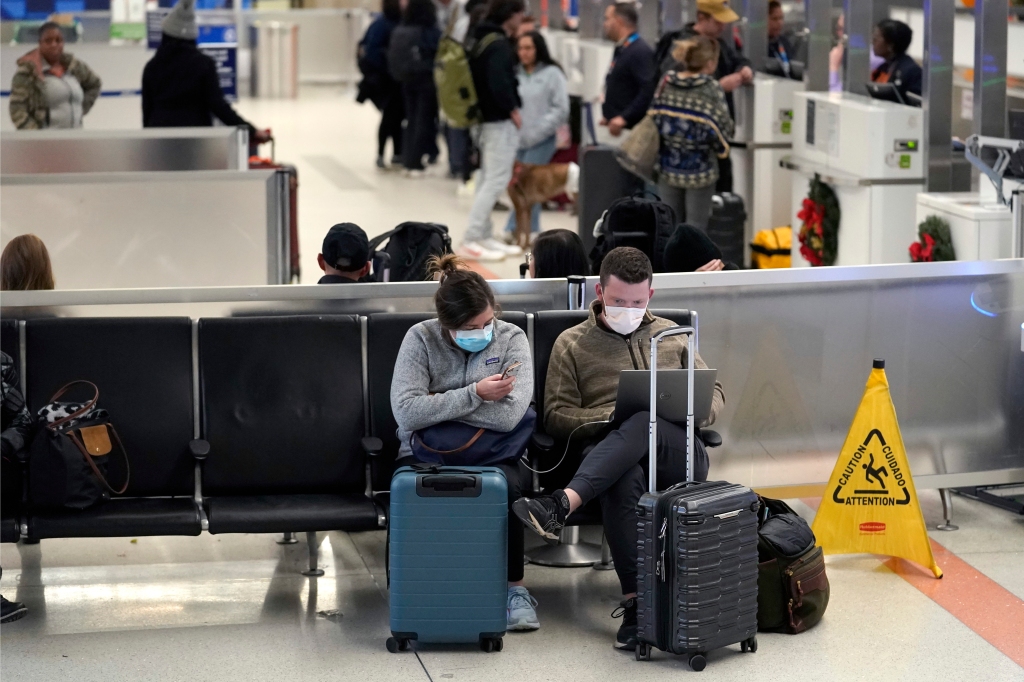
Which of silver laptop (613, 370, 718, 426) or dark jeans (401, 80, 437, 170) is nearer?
silver laptop (613, 370, 718, 426)

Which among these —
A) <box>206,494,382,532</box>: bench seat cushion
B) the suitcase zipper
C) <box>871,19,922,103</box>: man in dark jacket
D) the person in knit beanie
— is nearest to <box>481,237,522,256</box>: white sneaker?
Answer: <box>871,19,922,103</box>: man in dark jacket

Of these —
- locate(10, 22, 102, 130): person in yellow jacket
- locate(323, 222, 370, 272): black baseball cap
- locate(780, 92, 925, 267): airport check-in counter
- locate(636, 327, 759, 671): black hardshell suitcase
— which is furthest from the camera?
locate(10, 22, 102, 130): person in yellow jacket

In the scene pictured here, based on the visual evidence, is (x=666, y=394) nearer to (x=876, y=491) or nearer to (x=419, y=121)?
(x=876, y=491)

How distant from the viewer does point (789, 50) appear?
39.2ft

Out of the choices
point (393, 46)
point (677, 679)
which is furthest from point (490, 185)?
point (677, 679)

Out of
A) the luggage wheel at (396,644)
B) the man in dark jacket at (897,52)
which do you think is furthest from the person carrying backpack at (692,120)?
the luggage wheel at (396,644)

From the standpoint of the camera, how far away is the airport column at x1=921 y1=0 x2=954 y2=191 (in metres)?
8.26

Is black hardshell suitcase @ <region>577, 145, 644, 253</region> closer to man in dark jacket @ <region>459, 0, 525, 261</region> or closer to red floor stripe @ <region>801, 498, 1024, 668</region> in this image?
man in dark jacket @ <region>459, 0, 525, 261</region>

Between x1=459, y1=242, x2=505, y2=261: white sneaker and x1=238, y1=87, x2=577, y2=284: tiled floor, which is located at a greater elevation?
x1=238, y1=87, x2=577, y2=284: tiled floor

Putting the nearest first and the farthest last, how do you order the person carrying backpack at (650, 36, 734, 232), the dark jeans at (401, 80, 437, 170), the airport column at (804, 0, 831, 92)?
1. the person carrying backpack at (650, 36, 734, 232)
2. the airport column at (804, 0, 831, 92)
3. the dark jeans at (401, 80, 437, 170)

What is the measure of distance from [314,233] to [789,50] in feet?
13.1

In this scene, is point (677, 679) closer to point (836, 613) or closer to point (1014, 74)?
point (836, 613)

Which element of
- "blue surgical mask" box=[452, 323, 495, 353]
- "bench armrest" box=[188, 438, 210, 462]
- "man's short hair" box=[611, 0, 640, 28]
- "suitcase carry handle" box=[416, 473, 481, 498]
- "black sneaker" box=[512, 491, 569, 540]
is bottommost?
"black sneaker" box=[512, 491, 569, 540]

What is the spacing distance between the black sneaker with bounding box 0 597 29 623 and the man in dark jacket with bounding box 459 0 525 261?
19.3ft
